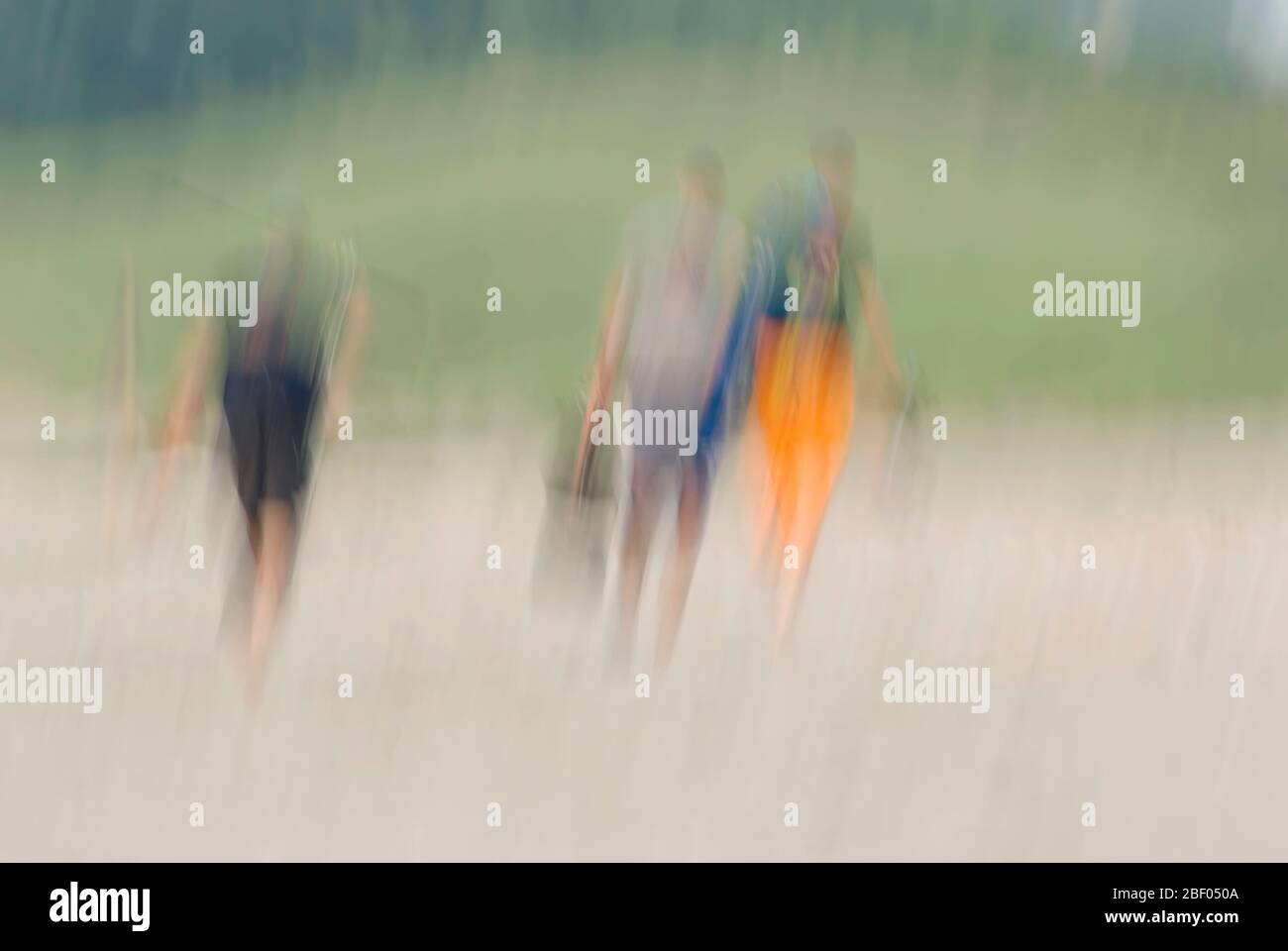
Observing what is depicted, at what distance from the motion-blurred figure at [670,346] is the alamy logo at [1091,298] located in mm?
964

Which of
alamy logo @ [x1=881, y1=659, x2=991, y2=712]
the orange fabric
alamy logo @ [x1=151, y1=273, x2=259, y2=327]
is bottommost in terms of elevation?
alamy logo @ [x1=881, y1=659, x2=991, y2=712]

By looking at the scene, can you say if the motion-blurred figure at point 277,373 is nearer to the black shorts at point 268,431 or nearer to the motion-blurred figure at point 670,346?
the black shorts at point 268,431

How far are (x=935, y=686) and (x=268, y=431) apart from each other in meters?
2.20

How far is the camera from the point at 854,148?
334 centimetres

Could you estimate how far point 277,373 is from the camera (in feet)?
11.0

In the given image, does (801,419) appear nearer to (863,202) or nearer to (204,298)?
(863,202)

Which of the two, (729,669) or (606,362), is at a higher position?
(606,362)

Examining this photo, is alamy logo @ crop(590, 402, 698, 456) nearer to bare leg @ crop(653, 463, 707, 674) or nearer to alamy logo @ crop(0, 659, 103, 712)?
bare leg @ crop(653, 463, 707, 674)

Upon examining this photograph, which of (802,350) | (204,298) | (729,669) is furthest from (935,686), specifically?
(204,298)

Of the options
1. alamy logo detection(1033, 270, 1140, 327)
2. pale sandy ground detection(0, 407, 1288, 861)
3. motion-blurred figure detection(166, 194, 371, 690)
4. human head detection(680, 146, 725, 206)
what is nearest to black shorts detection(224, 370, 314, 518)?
motion-blurred figure detection(166, 194, 371, 690)

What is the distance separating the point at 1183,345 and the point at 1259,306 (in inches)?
10.1

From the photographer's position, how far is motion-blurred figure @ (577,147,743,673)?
3309 mm

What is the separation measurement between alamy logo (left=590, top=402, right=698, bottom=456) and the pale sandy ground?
0.23m
